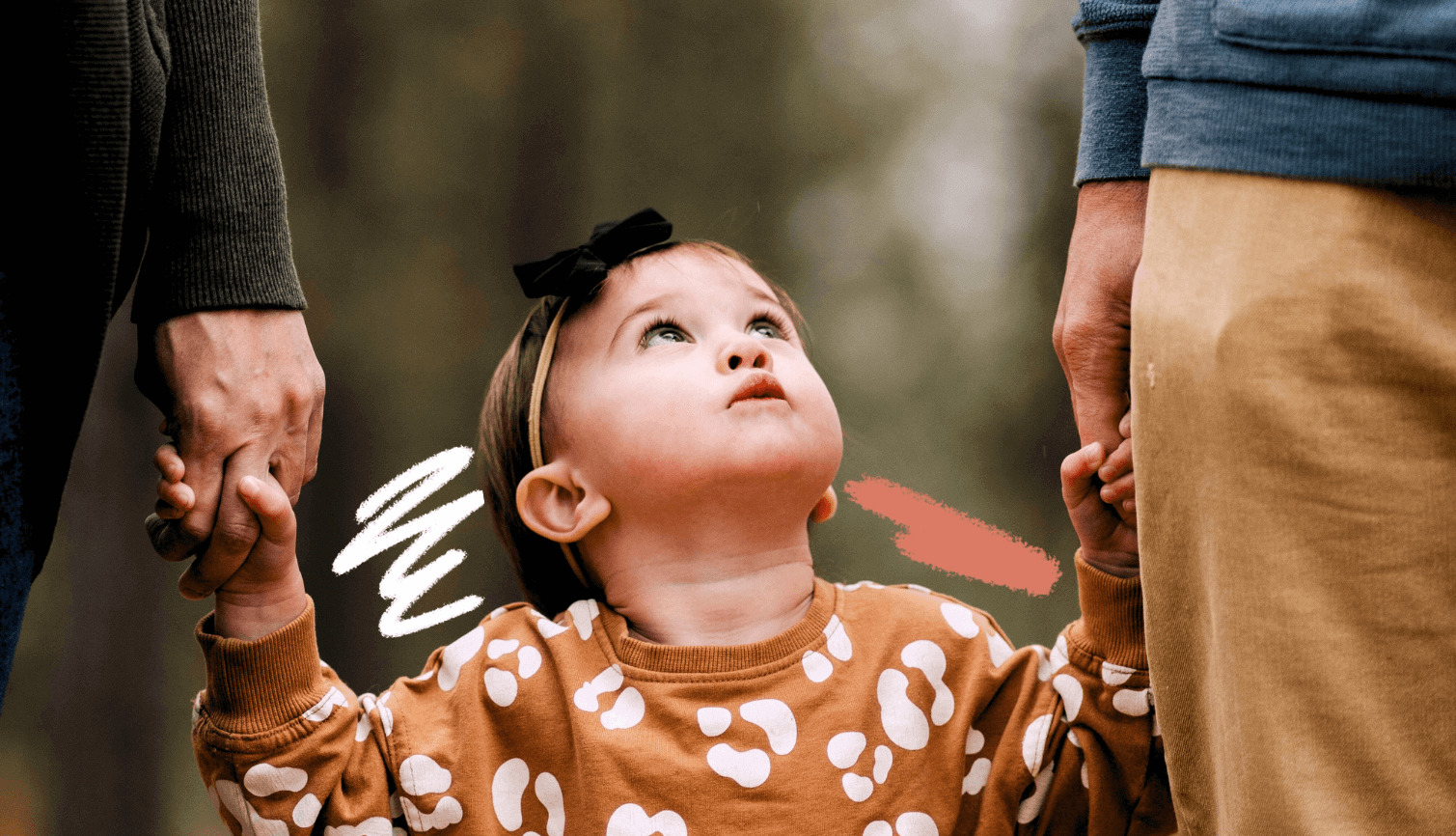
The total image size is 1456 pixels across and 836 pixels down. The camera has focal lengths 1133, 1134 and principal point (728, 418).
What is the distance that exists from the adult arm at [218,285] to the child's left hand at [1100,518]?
616mm

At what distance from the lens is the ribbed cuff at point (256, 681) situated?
0.92 meters

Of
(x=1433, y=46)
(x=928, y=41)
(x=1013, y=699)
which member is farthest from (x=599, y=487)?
(x=928, y=41)

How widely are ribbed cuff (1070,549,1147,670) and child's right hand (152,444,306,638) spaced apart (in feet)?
2.16

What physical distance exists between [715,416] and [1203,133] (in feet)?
1.65

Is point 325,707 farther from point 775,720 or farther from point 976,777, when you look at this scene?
point 976,777

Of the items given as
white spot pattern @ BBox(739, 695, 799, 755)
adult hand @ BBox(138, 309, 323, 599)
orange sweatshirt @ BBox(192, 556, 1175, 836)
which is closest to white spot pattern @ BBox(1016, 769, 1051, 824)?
orange sweatshirt @ BBox(192, 556, 1175, 836)

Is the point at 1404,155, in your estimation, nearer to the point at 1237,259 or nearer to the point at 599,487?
the point at 1237,259

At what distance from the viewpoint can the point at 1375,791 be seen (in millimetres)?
617

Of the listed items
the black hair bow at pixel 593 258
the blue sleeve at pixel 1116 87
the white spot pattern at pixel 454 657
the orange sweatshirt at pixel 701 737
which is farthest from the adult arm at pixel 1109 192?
the white spot pattern at pixel 454 657

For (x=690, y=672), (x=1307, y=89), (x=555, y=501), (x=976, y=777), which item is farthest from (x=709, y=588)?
(x=1307, y=89)

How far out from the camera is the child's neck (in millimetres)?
→ 1049

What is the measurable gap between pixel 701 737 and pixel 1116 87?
0.62 m

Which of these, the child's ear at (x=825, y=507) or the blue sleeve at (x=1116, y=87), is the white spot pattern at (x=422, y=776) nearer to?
the child's ear at (x=825, y=507)

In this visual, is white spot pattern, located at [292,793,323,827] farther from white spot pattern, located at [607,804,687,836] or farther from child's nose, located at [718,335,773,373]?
child's nose, located at [718,335,773,373]
